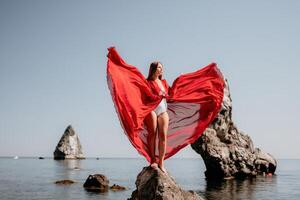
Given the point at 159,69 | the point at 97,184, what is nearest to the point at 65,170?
the point at 97,184

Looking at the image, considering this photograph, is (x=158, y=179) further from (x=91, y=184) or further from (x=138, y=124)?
(x=91, y=184)

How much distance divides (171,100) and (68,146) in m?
176

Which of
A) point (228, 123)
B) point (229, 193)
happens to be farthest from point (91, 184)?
point (228, 123)

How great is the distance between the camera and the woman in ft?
28.5

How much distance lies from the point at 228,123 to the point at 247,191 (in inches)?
575

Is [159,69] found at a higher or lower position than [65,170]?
higher

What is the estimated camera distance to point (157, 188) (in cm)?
836

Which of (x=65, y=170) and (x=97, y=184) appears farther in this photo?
(x=65, y=170)

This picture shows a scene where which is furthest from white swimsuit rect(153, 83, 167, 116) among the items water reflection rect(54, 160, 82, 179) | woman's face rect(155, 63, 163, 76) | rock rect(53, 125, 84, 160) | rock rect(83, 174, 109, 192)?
rock rect(53, 125, 84, 160)

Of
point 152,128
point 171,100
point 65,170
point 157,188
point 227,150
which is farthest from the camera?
point 65,170

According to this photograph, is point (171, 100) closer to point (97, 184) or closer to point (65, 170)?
point (97, 184)

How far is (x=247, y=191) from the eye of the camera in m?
35.0

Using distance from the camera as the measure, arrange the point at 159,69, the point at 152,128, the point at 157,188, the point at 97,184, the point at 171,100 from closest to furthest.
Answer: the point at 157,188, the point at 152,128, the point at 159,69, the point at 171,100, the point at 97,184

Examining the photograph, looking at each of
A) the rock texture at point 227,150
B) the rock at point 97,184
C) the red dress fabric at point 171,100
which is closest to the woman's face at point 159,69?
the red dress fabric at point 171,100
